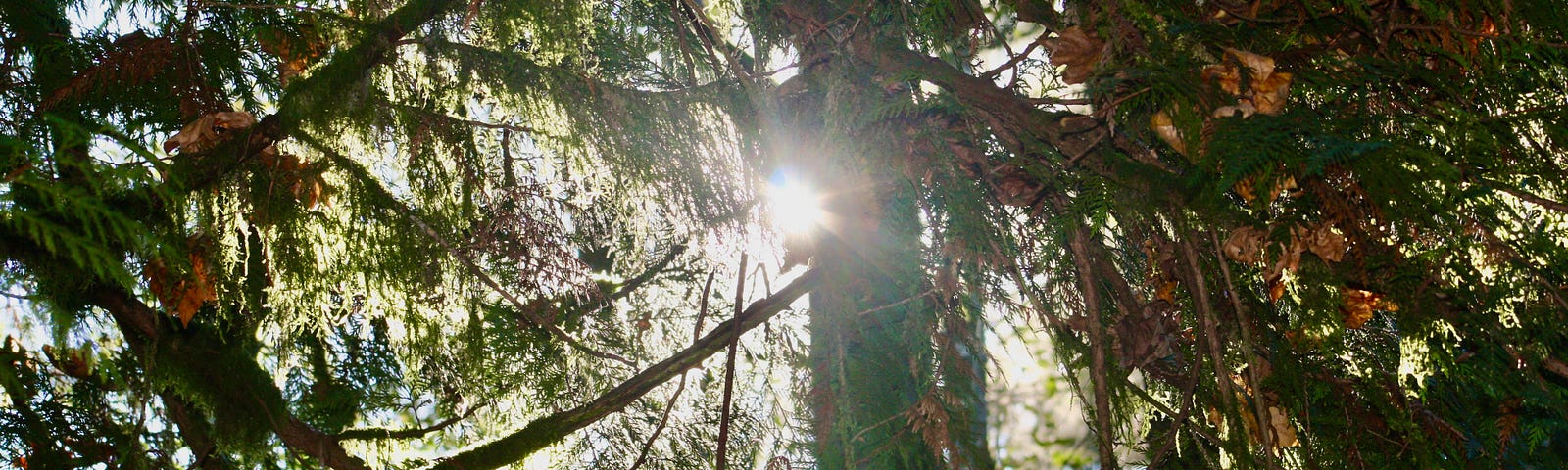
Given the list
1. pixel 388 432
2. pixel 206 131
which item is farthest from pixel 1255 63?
pixel 388 432

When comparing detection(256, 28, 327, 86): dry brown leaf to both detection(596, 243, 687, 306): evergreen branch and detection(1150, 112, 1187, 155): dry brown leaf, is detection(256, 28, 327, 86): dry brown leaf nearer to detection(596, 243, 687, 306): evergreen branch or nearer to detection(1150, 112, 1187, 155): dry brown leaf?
detection(596, 243, 687, 306): evergreen branch

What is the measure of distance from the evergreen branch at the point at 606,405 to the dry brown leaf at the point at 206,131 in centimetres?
100

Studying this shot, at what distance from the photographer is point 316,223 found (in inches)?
85.0

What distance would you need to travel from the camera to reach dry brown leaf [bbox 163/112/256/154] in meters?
2.03

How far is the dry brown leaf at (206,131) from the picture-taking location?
2029mm

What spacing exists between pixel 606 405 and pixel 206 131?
1126mm

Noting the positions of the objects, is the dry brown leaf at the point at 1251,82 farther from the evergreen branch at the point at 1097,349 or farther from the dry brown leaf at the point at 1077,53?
the evergreen branch at the point at 1097,349

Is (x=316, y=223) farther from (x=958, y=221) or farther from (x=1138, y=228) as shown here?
(x=1138, y=228)

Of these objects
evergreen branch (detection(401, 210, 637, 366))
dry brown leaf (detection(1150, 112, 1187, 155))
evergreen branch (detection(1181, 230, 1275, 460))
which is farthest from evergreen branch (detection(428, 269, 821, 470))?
dry brown leaf (detection(1150, 112, 1187, 155))

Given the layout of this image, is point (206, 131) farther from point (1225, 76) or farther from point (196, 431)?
point (1225, 76)

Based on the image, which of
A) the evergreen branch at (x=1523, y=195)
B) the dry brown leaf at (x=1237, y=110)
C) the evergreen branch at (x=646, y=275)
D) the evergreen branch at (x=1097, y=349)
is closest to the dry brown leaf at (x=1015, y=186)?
the evergreen branch at (x=1097, y=349)

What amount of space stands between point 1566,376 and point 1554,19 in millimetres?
643

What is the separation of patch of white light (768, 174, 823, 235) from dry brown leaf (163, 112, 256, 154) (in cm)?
116

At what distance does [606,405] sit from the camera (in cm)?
253
